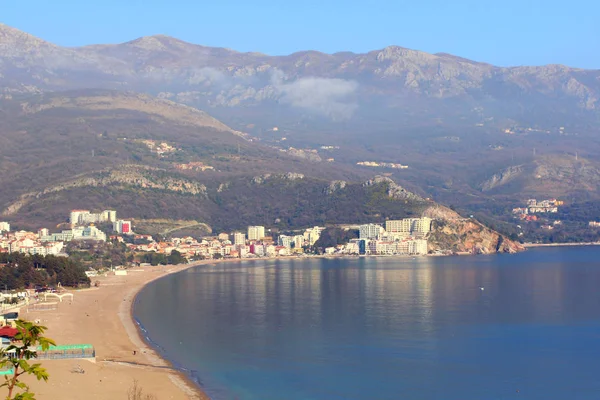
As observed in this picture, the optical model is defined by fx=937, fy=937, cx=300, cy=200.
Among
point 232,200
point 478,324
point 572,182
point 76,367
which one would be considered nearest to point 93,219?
point 232,200

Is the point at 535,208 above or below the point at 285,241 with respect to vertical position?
above

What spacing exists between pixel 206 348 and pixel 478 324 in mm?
13042

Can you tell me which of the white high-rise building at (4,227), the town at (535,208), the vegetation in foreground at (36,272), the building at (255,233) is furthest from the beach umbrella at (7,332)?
the town at (535,208)

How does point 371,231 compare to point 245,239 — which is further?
point 245,239

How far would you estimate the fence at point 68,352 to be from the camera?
30.1m

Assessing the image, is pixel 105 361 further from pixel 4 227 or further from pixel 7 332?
pixel 4 227

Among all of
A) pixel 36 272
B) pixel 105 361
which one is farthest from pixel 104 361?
pixel 36 272

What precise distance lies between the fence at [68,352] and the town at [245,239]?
6489cm

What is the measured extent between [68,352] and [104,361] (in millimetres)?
1489

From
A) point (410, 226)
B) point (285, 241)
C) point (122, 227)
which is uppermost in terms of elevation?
point (122, 227)

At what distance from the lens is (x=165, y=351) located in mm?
33500

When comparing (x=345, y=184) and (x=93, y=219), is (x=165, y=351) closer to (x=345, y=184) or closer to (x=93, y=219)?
(x=93, y=219)

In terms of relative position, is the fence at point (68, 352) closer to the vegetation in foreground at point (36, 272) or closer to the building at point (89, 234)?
the vegetation in foreground at point (36, 272)

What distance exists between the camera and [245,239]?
118m
